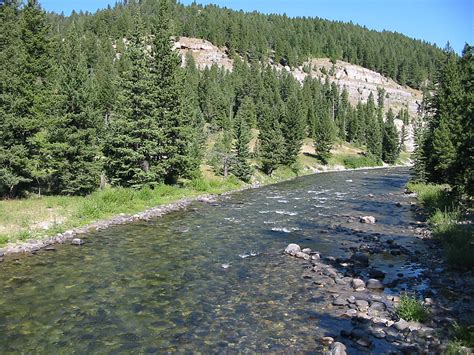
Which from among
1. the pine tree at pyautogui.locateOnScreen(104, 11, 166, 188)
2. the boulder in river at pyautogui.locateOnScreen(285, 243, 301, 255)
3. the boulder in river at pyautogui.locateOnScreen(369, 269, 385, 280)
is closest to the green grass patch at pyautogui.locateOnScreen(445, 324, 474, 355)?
the boulder in river at pyautogui.locateOnScreen(369, 269, 385, 280)

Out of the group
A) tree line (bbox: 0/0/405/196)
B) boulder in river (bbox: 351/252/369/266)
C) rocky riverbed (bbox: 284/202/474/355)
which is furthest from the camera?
tree line (bbox: 0/0/405/196)

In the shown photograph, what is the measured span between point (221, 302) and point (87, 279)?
6.98 metres

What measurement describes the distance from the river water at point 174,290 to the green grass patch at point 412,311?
261 centimetres

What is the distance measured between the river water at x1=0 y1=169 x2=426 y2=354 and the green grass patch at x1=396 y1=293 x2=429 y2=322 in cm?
261

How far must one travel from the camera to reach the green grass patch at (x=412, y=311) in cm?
1447

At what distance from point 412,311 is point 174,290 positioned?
989 cm

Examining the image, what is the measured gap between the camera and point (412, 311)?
14.6 meters

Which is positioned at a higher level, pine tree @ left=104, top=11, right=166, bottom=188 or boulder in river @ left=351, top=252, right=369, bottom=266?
pine tree @ left=104, top=11, right=166, bottom=188

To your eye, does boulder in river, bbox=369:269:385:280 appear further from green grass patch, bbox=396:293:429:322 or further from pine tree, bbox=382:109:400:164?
pine tree, bbox=382:109:400:164

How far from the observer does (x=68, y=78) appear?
37.3m

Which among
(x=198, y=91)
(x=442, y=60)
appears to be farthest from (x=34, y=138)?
(x=198, y=91)

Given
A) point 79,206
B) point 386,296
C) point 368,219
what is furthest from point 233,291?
point 79,206

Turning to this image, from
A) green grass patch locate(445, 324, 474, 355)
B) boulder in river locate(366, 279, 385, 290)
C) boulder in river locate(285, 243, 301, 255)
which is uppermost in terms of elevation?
green grass patch locate(445, 324, 474, 355)

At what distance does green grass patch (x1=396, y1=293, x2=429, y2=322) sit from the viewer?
14.5 m
